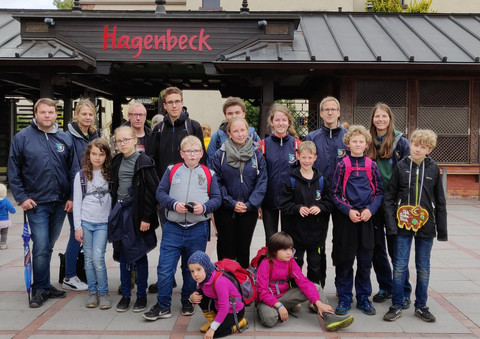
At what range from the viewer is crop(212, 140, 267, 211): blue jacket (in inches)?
160

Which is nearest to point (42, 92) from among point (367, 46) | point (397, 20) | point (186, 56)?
point (186, 56)

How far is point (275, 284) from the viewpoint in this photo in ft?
12.7

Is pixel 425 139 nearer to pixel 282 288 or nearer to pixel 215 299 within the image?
pixel 282 288

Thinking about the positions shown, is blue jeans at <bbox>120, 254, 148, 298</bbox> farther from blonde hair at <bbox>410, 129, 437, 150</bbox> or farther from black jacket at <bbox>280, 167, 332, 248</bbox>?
blonde hair at <bbox>410, 129, 437, 150</bbox>

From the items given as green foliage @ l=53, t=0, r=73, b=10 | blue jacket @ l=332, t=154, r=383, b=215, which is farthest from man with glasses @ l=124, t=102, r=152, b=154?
green foliage @ l=53, t=0, r=73, b=10

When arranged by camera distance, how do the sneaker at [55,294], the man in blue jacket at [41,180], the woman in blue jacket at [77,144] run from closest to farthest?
the man in blue jacket at [41,180] < the sneaker at [55,294] < the woman in blue jacket at [77,144]

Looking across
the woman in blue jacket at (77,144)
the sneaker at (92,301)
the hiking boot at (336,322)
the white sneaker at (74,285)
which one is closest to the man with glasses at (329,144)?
the hiking boot at (336,322)

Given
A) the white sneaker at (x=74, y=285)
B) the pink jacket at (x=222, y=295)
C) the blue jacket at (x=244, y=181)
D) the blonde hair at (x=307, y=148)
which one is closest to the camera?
the pink jacket at (x=222, y=295)

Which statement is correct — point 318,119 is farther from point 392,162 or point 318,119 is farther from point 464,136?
point 392,162

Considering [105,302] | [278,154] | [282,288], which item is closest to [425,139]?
[278,154]

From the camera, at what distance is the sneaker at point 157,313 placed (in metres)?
3.82

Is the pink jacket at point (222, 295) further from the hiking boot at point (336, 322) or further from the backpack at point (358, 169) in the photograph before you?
the backpack at point (358, 169)

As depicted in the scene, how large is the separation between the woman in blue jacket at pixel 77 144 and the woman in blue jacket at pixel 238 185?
1.41 metres

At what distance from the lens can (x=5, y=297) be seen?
4445 mm
